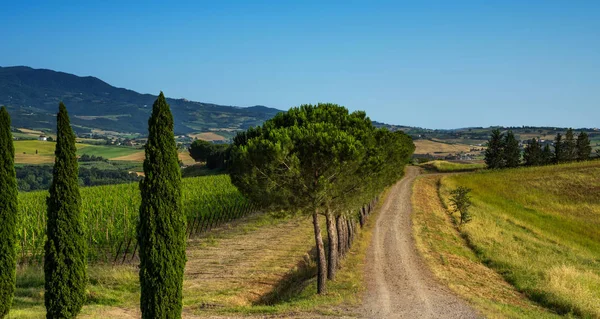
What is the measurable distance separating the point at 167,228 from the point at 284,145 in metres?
5.96

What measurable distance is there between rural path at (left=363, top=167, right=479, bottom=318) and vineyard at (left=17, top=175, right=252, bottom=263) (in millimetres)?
15294

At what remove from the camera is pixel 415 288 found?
24125mm

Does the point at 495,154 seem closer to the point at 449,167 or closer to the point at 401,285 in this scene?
the point at 449,167

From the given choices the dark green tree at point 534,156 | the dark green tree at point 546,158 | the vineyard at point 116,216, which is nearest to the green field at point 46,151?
the vineyard at point 116,216

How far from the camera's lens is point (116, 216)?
131 feet

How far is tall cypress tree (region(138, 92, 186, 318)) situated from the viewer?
16547 mm

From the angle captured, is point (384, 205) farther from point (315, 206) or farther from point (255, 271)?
point (315, 206)

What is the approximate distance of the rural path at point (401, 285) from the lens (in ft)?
66.0

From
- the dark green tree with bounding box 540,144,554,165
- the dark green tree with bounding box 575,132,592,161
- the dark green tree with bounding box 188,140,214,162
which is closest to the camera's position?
the dark green tree with bounding box 575,132,592,161

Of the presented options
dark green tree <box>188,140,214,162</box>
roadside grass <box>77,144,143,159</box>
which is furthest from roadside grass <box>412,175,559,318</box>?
roadside grass <box>77,144,143,159</box>

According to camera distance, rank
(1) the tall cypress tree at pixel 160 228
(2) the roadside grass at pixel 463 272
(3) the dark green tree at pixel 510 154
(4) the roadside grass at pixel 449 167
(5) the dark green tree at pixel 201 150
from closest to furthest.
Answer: (1) the tall cypress tree at pixel 160 228
(2) the roadside grass at pixel 463 272
(3) the dark green tree at pixel 510 154
(4) the roadside grass at pixel 449 167
(5) the dark green tree at pixel 201 150

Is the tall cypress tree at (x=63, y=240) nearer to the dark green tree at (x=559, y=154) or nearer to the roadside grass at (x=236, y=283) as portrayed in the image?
the roadside grass at (x=236, y=283)

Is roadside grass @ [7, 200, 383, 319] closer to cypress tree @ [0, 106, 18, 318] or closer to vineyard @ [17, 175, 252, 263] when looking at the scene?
cypress tree @ [0, 106, 18, 318]

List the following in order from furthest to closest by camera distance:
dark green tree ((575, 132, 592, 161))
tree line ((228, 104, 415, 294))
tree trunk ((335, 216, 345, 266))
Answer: dark green tree ((575, 132, 592, 161)) < tree trunk ((335, 216, 345, 266)) < tree line ((228, 104, 415, 294))
